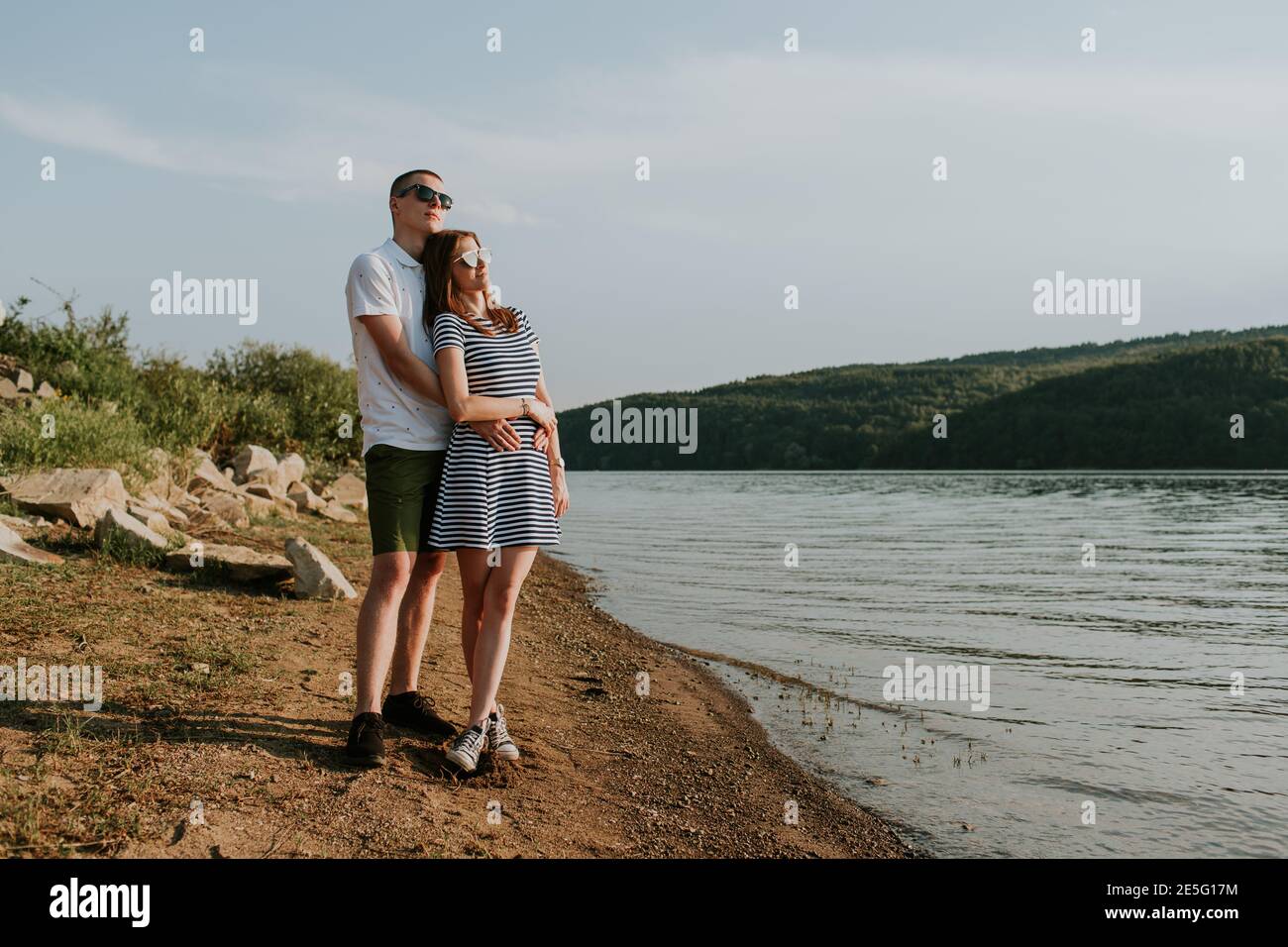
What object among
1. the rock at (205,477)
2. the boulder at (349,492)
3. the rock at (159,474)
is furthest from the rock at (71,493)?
the boulder at (349,492)

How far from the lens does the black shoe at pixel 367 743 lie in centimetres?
444

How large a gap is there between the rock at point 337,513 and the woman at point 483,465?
39.8 feet

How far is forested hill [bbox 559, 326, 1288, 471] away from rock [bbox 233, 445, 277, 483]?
37.7 metres

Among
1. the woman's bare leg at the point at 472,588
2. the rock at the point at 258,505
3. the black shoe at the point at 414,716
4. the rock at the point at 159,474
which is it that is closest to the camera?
the woman's bare leg at the point at 472,588

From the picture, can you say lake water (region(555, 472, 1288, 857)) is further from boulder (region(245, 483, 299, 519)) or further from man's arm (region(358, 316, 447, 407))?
boulder (region(245, 483, 299, 519))

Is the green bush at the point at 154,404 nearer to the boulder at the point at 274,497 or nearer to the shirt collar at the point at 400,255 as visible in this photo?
the boulder at the point at 274,497

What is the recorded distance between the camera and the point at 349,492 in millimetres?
19172

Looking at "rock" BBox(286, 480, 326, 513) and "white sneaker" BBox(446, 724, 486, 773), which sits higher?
"rock" BBox(286, 480, 326, 513)

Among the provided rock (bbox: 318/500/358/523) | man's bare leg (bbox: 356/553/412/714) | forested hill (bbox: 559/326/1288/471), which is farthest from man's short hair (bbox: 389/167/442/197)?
forested hill (bbox: 559/326/1288/471)

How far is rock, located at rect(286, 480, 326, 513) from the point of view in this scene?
16.0 m

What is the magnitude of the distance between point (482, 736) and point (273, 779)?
3.09 feet
